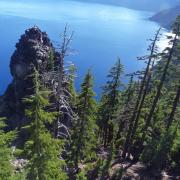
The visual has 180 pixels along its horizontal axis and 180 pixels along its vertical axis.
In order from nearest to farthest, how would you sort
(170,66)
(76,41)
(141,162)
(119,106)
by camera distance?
(170,66), (141,162), (119,106), (76,41)

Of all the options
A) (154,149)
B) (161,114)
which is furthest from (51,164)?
(161,114)

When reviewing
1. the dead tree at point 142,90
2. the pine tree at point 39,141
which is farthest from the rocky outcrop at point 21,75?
the pine tree at point 39,141

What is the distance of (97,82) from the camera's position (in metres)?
130

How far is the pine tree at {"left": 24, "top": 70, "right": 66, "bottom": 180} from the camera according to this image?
19234 millimetres

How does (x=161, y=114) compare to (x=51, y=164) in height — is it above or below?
below

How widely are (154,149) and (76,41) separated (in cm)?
15117

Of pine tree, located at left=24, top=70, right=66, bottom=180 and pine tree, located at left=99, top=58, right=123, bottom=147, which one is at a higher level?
pine tree, located at left=24, top=70, right=66, bottom=180

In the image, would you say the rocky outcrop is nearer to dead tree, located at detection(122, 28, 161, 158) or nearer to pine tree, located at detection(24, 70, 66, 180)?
dead tree, located at detection(122, 28, 161, 158)

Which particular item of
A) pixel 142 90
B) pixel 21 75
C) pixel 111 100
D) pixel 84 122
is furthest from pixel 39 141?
pixel 21 75

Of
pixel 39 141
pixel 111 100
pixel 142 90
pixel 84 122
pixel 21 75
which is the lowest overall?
pixel 21 75

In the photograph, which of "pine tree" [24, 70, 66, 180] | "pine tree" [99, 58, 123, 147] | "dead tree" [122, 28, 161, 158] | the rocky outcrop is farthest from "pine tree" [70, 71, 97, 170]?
the rocky outcrop

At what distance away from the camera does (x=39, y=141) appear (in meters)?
19.9

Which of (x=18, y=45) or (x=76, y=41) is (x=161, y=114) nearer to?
(x=18, y=45)

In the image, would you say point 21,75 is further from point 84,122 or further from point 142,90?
point 142,90
